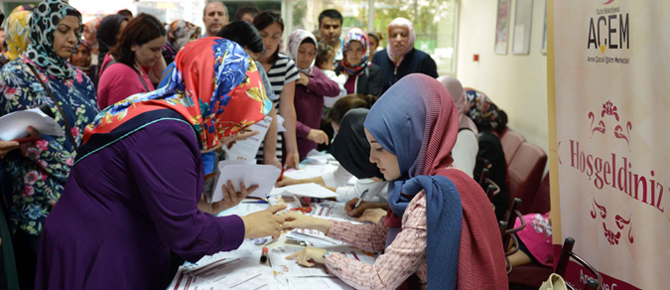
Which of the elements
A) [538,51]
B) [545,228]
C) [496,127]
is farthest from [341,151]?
[538,51]

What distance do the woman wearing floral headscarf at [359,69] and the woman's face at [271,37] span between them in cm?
172

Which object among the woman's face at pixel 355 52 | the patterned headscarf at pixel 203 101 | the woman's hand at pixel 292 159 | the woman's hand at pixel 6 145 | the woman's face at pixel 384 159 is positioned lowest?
the woman's hand at pixel 292 159

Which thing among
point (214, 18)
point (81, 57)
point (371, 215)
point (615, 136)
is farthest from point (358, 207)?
point (81, 57)

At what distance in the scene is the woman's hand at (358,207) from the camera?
6.39ft

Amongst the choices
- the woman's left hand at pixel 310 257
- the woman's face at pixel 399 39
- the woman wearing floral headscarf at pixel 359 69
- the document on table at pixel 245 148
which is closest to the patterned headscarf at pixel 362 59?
the woman wearing floral headscarf at pixel 359 69

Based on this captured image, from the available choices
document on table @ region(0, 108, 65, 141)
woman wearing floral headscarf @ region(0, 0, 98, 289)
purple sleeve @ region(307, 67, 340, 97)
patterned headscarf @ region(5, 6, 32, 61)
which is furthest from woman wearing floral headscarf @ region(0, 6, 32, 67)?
purple sleeve @ region(307, 67, 340, 97)

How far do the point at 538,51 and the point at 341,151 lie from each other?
263 centimetres

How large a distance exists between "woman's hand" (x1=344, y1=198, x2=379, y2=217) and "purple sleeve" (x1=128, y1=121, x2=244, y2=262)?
78 centimetres

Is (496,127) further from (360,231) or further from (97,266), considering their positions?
(97,266)

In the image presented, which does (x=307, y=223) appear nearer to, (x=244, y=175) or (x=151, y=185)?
(x=244, y=175)

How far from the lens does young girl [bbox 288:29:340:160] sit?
292 centimetres

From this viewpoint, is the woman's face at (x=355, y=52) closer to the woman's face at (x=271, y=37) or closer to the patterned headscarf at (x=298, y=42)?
the patterned headscarf at (x=298, y=42)

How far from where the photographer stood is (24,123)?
186 centimetres

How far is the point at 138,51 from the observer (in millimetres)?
2547
